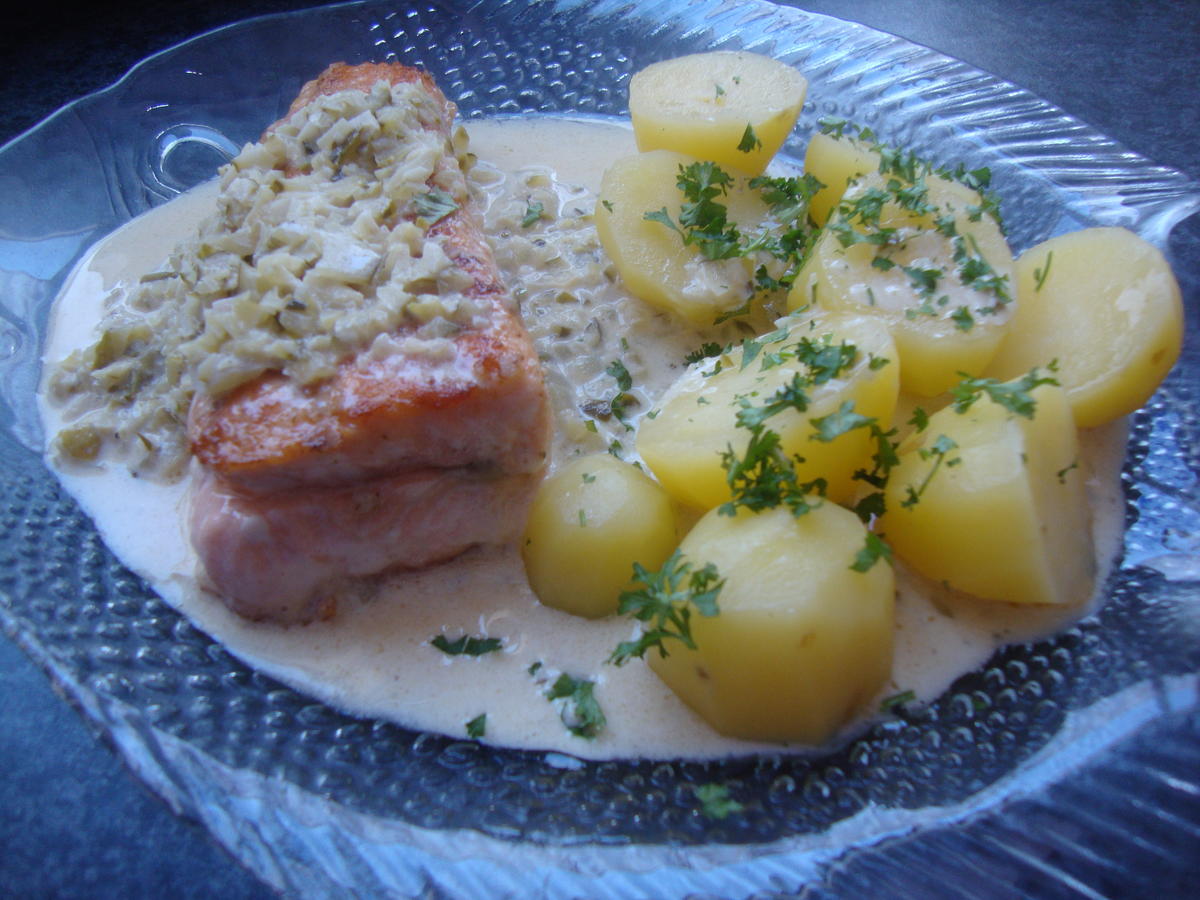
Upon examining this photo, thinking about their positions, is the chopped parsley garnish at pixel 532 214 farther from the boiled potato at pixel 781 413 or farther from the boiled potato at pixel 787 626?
the boiled potato at pixel 787 626

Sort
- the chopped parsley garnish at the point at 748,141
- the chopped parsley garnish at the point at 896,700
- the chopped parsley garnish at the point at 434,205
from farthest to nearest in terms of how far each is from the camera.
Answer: the chopped parsley garnish at the point at 748,141, the chopped parsley garnish at the point at 434,205, the chopped parsley garnish at the point at 896,700

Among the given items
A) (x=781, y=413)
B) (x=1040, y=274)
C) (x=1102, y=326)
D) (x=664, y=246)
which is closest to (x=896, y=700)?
(x=781, y=413)

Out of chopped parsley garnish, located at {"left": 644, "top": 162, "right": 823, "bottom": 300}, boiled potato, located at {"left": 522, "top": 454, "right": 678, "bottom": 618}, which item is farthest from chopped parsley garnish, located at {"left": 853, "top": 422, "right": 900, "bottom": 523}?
chopped parsley garnish, located at {"left": 644, "top": 162, "right": 823, "bottom": 300}

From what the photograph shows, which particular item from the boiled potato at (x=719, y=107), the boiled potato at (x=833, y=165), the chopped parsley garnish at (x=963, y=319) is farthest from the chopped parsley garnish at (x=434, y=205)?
the chopped parsley garnish at (x=963, y=319)

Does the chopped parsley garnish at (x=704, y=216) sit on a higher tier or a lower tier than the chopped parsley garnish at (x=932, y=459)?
higher

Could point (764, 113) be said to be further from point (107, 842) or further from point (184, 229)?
point (107, 842)

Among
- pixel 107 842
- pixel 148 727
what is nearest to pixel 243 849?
pixel 148 727

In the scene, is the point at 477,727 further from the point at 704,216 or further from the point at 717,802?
the point at 704,216

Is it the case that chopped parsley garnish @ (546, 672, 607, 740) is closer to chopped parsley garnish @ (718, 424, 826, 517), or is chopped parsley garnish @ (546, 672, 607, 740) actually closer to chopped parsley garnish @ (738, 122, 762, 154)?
chopped parsley garnish @ (718, 424, 826, 517)
